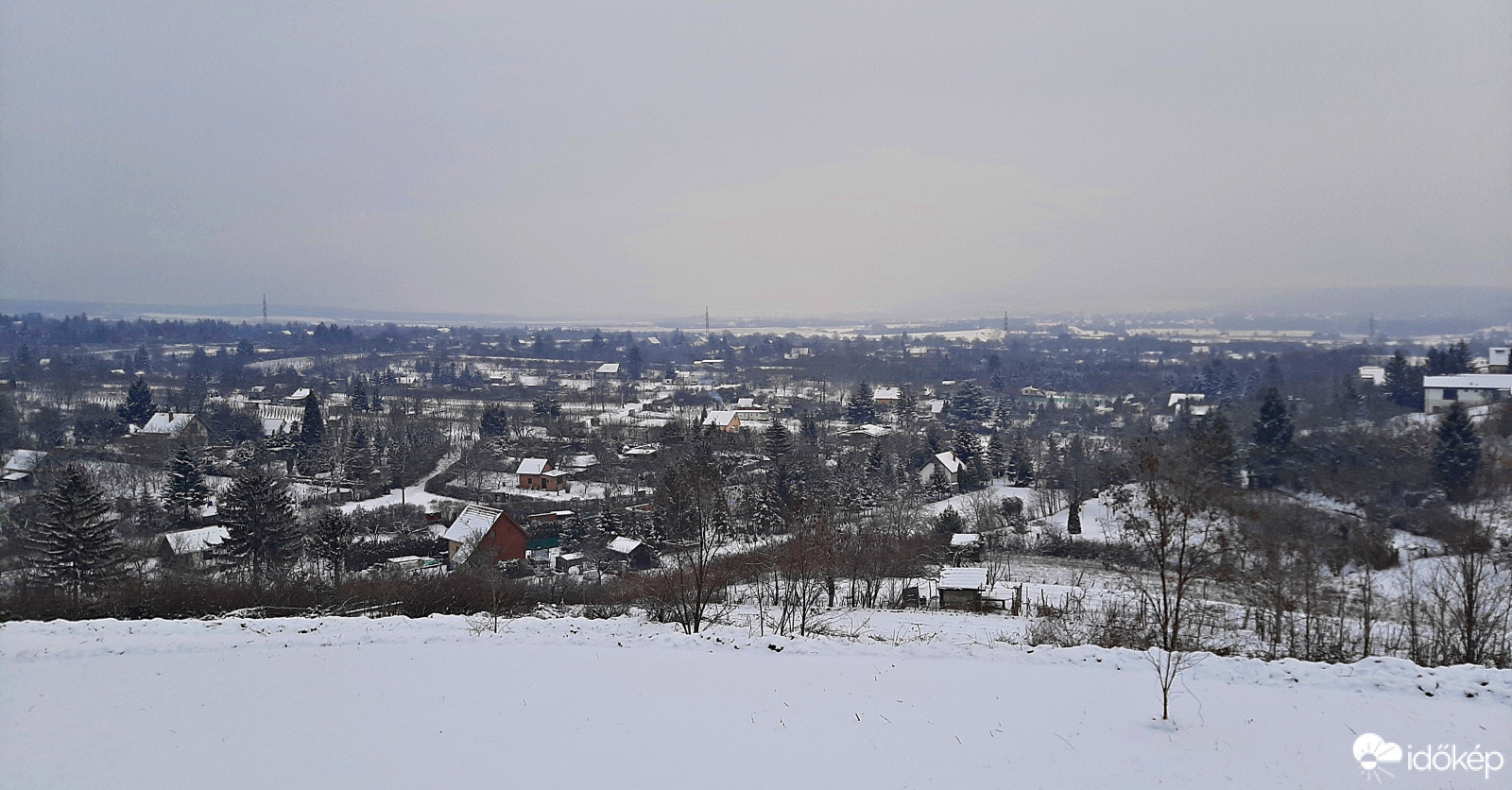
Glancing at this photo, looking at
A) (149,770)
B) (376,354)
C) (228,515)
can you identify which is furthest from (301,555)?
(376,354)

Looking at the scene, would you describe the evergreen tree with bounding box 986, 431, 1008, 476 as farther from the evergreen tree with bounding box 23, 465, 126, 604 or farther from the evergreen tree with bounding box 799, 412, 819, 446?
the evergreen tree with bounding box 23, 465, 126, 604

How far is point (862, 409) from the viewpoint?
41.1 metres

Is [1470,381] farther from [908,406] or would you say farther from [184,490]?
[184,490]

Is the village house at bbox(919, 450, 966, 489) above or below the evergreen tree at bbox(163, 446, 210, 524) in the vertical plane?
below

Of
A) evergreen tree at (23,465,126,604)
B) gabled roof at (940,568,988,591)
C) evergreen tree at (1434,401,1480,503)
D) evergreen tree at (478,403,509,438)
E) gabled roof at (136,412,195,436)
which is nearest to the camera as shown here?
evergreen tree at (23,465,126,604)

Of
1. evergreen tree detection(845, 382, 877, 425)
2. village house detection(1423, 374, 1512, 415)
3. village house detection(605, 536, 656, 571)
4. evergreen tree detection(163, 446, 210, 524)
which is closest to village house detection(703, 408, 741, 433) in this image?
evergreen tree detection(845, 382, 877, 425)

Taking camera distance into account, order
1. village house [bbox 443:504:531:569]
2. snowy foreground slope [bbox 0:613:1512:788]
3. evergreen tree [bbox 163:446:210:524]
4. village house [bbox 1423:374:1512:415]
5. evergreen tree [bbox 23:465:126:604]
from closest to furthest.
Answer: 1. snowy foreground slope [bbox 0:613:1512:788]
2. evergreen tree [bbox 23:465:126:604]
3. village house [bbox 443:504:531:569]
4. evergreen tree [bbox 163:446:210:524]
5. village house [bbox 1423:374:1512:415]

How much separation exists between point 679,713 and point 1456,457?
24345 millimetres

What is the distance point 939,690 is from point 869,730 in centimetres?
119

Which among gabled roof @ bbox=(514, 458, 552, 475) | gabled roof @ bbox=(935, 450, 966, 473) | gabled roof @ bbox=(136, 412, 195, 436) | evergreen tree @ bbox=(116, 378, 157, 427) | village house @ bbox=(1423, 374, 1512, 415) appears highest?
village house @ bbox=(1423, 374, 1512, 415)

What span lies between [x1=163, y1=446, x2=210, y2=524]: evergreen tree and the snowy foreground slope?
1648 centimetres

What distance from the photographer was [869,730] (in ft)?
18.5

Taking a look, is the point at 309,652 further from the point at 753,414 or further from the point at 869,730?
the point at 753,414

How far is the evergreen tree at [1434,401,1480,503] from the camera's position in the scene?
19.9 metres
